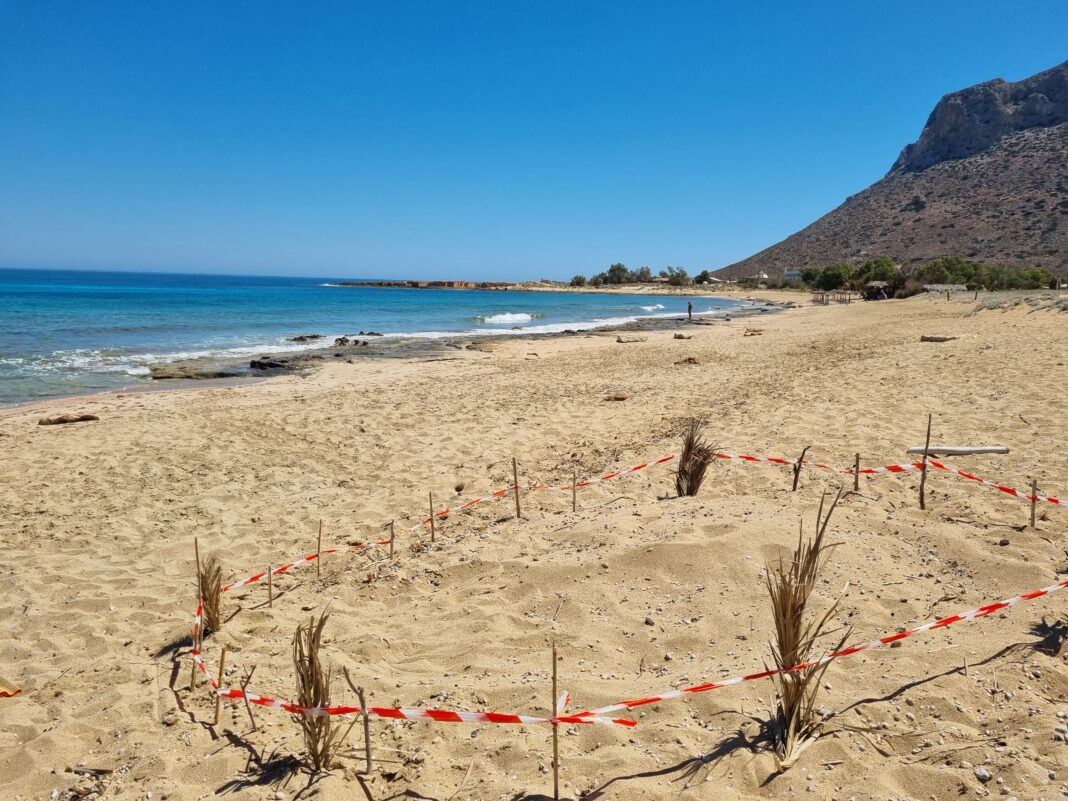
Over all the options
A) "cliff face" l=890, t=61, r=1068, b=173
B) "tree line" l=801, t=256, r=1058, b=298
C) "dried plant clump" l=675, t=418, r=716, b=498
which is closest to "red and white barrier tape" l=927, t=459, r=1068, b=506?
"dried plant clump" l=675, t=418, r=716, b=498

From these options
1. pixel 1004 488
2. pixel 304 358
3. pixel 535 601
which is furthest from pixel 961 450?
pixel 304 358

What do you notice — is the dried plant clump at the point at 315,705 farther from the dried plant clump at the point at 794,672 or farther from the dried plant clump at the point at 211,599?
the dried plant clump at the point at 794,672

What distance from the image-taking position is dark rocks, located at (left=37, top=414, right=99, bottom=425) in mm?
9811

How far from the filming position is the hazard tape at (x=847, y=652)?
2795mm

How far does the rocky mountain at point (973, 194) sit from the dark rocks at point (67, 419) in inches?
2486

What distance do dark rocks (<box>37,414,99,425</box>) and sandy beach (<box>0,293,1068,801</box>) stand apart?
622mm

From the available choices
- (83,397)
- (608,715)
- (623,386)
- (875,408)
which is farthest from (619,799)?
(83,397)

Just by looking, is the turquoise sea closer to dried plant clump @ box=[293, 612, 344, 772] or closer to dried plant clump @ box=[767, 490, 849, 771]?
dried plant clump @ box=[293, 612, 344, 772]

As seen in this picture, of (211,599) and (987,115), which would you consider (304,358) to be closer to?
(211,599)

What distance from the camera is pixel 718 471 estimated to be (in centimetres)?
630

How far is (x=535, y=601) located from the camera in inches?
162

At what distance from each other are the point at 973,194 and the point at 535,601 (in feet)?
288

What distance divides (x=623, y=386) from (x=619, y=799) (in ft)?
35.3

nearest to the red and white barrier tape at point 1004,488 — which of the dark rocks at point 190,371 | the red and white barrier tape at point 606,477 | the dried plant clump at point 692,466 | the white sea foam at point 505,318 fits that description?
the dried plant clump at point 692,466
